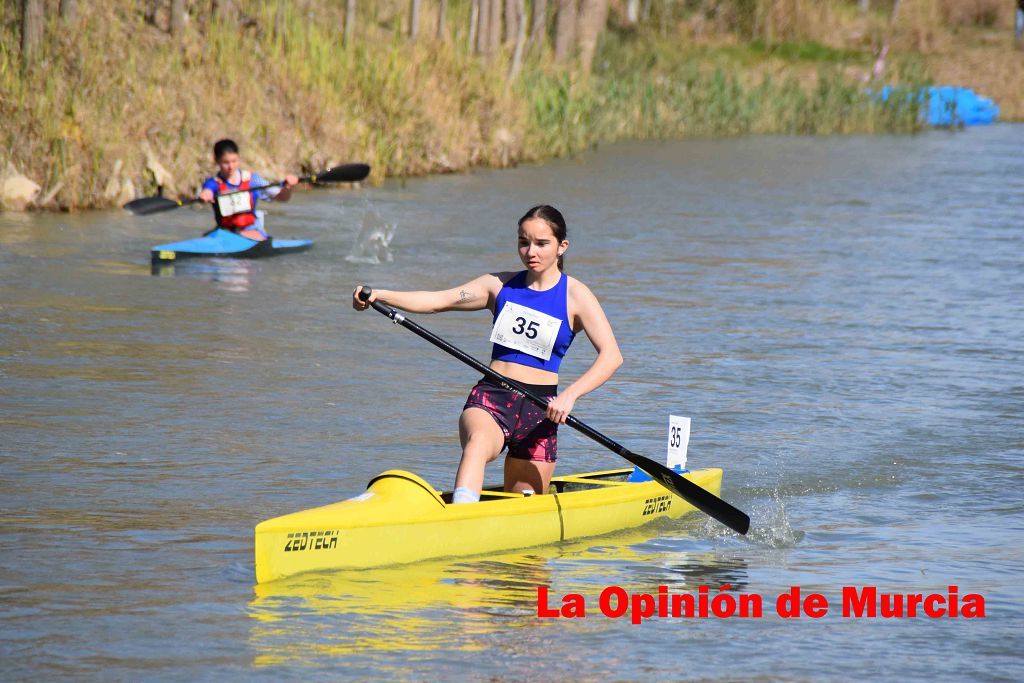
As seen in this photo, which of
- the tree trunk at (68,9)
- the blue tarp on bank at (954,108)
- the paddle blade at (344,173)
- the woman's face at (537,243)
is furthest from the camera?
the blue tarp on bank at (954,108)

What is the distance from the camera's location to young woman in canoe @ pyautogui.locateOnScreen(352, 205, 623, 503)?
5.97 metres

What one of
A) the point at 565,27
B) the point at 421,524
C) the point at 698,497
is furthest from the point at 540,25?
the point at 421,524

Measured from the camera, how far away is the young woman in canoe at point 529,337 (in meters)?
5.97

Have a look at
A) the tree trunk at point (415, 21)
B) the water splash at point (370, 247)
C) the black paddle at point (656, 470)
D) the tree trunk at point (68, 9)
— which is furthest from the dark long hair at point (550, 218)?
the tree trunk at point (415, 21)

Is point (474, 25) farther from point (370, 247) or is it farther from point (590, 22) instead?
point (370, 247)

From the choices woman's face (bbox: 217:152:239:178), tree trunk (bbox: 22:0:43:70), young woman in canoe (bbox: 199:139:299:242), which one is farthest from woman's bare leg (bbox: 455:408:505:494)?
tree trunk (bbox: 22:0:43:70)

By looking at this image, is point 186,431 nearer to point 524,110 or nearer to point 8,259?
point 8,259

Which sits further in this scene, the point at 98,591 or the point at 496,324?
the point at 496,324

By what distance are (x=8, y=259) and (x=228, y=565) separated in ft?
27.5

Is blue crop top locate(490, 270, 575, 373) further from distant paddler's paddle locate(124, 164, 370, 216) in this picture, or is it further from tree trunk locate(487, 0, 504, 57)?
tree trunk locate(487, 0, 504, 57)

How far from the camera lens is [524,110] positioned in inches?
945

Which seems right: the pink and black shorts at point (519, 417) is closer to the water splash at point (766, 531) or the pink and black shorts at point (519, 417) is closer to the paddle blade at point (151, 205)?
the water splash at point (766, 531)

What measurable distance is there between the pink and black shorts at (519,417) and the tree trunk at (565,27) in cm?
2999

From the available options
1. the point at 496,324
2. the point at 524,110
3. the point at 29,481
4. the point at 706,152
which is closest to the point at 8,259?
the point at 29,481
